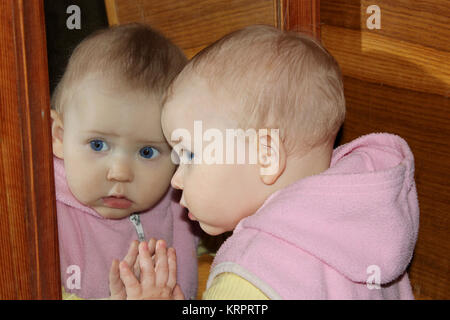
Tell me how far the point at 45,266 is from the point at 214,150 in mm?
289

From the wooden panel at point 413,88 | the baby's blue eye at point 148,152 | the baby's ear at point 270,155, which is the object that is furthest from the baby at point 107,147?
the wooden panel at point 413,88

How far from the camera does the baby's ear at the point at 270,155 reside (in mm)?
951

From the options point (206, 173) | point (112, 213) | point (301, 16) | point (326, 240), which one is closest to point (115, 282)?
point (112, 213)

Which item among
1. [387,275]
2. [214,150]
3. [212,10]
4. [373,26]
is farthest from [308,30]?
[387,275]

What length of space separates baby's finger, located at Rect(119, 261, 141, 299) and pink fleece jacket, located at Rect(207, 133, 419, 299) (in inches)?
4.8

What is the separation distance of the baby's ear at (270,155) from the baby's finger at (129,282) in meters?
0.24

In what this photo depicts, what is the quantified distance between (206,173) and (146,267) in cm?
17

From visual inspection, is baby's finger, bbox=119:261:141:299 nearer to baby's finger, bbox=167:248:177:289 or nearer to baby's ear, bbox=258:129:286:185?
baby's finger, bbox=167:248:177:289

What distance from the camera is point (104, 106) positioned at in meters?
0.93

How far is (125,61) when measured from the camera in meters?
0.95

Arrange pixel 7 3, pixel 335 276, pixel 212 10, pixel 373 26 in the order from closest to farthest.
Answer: pixel 7 3 → pixel 335 276 → pixel 212 10 → pixel 373 26

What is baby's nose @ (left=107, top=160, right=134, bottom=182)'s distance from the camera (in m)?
0.96

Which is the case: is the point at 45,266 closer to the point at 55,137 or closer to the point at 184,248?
the point at 55,137

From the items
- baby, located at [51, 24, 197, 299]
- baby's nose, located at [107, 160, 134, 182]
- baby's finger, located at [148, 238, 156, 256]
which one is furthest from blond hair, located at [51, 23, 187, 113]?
baby's finger, located at [148, 238, 156, 256]
